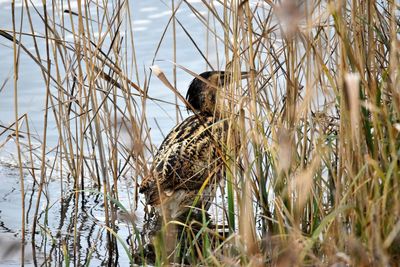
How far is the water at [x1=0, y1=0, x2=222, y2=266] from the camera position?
441 cm

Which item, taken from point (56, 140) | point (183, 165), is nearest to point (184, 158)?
point (183, 165)

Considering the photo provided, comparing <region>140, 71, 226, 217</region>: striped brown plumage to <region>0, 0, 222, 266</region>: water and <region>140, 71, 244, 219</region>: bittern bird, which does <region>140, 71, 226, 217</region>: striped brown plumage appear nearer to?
<region>140, 71, 244, 219</region>: bittern bird

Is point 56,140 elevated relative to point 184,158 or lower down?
elevated

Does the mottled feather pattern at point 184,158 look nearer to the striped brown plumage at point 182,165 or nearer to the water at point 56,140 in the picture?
the striped brown plumage at point 182,165

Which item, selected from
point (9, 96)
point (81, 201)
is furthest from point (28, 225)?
point (9, 96)

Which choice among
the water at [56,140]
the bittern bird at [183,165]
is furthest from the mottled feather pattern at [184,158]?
the water at [56,140]

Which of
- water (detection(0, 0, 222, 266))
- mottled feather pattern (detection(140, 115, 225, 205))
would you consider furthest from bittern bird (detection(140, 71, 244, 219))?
water (detection(0, 0, 222, 266))

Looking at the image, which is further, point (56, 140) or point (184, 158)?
point (56, 140)

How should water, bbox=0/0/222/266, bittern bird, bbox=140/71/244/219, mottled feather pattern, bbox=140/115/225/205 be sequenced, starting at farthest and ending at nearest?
mottled feather pattern, bbox=140/115/225/205 < bittern bird, bbox=140/71/244/219 < water, bbox=0/0/222/266

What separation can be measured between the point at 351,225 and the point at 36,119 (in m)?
3.92

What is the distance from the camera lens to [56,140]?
6176 mm

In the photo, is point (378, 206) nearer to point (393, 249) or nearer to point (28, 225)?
point (393, 249)

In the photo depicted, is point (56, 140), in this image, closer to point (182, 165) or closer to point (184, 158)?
point (182, 165)

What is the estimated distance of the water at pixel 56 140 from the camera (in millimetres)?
4406
